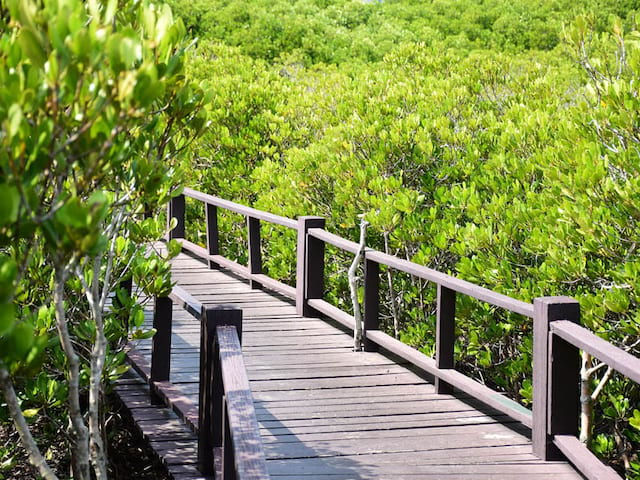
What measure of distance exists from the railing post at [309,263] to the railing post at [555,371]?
3.45 metres

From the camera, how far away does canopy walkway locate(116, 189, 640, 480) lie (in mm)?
4387

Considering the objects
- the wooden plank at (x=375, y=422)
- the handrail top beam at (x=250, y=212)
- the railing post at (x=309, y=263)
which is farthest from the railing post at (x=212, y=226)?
the wooden plank at (x=375, y=422)

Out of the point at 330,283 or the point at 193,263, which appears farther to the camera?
the point at 193,263

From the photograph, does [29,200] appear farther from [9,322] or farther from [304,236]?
[304,236]

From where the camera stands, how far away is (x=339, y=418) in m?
5.33

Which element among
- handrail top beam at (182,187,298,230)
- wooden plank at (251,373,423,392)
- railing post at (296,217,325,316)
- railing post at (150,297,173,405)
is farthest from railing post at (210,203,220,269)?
wooden plank at (251,373,423,392)

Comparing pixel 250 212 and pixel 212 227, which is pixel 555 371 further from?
pixel 212 227

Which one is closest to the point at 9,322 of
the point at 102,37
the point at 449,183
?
the point at 102,37

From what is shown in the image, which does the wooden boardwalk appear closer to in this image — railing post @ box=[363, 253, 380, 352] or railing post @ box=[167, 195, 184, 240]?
railing post @ box=[363, 253, 380, 352]

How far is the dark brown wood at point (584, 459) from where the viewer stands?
411 centimetres

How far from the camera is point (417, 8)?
38062 millimetres

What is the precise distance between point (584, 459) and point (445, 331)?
1.61 meters

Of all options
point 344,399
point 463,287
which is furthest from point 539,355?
point 344,399

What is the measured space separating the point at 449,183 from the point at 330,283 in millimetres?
1732
